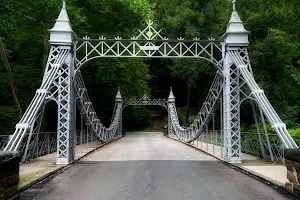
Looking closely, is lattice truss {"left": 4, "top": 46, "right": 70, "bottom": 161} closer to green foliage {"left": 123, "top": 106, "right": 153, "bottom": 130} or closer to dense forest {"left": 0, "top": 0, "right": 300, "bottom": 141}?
dense forest {"left": 0, "top": 0, "right": 300, "bottom": 141}

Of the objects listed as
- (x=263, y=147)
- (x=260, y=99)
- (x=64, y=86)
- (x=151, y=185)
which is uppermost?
(x=64, y=86)

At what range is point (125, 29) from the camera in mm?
25844

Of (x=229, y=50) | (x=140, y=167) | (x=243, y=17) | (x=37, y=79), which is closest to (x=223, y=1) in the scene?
(x=243, y=17)

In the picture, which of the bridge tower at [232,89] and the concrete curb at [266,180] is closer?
the concrete curb at [266,180]

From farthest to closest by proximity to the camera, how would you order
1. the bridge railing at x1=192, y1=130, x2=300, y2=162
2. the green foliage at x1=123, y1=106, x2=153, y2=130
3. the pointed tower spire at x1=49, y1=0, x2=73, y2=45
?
1. the green foliage at x1=123, y1=106, x2=153, y2=130
2. the pointed tower spire at x1=49, y1=0, x2=73, y2=45
3. the bridge railing at x1=192, y1=130, x2=300, y2=162

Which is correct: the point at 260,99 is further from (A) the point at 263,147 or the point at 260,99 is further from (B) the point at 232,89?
(A) the point at 263,147

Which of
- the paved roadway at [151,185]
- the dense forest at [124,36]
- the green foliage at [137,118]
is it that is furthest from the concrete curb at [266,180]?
the green foliage at [137,118]

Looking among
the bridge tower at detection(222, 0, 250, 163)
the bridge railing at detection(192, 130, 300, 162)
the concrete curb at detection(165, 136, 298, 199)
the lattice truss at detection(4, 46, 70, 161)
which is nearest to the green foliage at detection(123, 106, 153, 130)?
the bridge railing at detection(192, 130, 300, 162)

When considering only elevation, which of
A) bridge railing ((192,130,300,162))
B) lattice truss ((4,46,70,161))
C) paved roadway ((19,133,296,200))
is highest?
lattice truss ((4,46,70,161))

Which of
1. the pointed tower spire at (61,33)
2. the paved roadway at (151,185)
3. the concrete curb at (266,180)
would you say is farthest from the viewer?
the pointed tower spire at (61,33)

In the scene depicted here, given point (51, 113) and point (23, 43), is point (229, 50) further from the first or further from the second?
point (51, 113)

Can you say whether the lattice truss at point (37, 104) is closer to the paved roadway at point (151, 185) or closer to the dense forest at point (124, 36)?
the paved roadway at point (151, 185)

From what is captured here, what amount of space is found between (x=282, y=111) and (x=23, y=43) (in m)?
18.1

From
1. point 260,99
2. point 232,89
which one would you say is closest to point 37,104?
point 232,89
